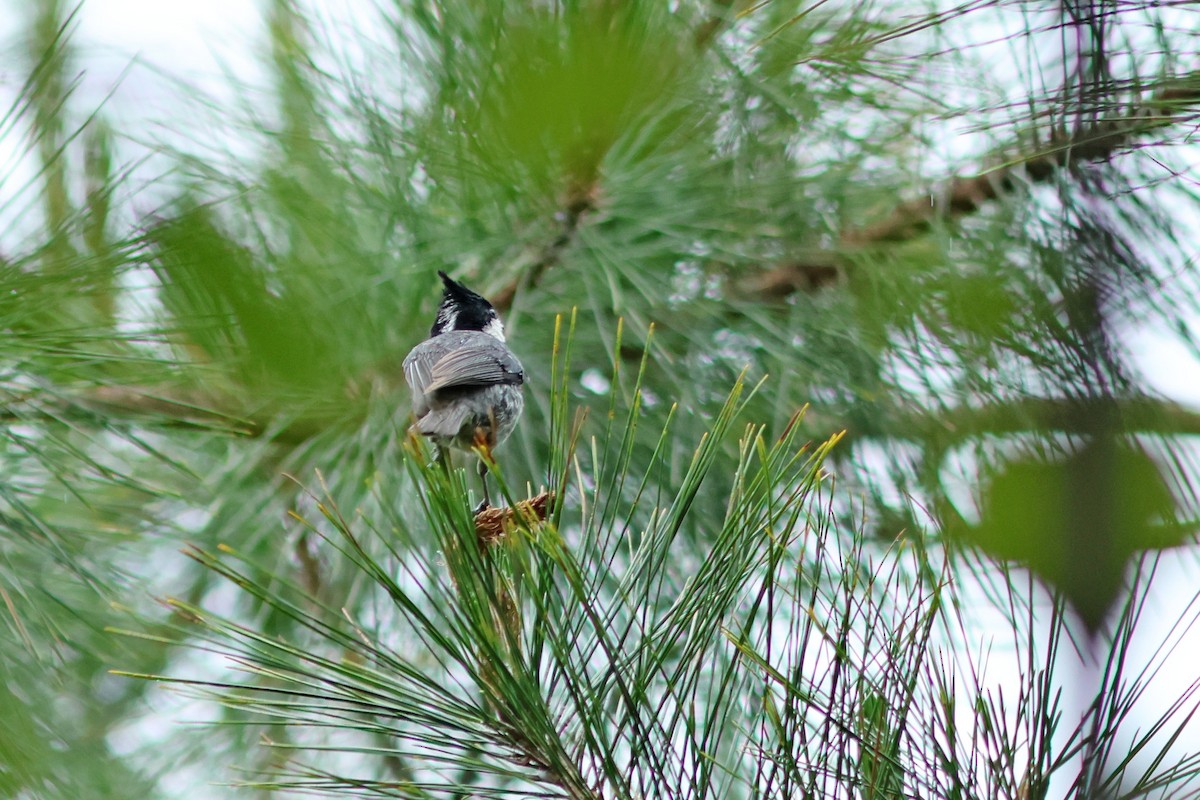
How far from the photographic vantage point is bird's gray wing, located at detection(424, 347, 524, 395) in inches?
45.7

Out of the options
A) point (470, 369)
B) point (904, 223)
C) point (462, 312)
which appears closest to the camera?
point (470, 369)

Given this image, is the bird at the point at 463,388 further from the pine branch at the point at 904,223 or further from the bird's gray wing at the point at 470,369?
the pine branch at the point at 904,223

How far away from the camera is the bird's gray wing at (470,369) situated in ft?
3.81

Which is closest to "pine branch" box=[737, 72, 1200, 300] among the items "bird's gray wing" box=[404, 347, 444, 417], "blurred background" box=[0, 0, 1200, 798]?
"blurred background" box=[0, 0, 1200, 798]

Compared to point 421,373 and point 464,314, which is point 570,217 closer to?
point 464,314

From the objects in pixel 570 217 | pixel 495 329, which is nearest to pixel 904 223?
pixel 570 217

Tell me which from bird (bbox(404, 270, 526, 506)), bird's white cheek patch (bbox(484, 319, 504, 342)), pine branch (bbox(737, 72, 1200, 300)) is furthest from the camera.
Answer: pine branch (bbox(737, 72, 1200, 300))

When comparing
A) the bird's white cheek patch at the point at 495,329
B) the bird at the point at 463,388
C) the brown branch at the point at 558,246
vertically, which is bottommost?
the bird at the point at 463,388

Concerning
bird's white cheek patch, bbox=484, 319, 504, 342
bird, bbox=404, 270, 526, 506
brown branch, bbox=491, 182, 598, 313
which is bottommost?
bird, bbox=404, 270, 526, 506

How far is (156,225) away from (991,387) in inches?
38.9

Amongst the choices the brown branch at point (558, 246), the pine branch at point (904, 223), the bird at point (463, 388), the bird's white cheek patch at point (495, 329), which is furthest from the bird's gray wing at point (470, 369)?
the pine branch at point (904, 223)

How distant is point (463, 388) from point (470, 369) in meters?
0.02

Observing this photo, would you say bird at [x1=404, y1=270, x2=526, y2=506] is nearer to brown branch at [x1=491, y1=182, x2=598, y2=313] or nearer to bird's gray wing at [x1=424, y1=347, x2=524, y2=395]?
bird's gray wing at [x1=424, y1=347, x2=524, y2=395]

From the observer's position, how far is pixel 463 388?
1.18 m
